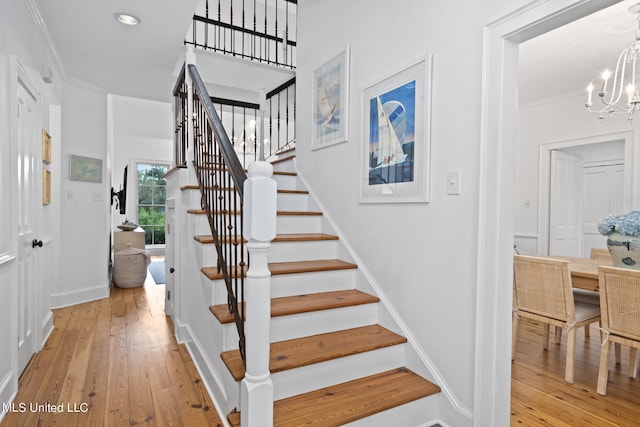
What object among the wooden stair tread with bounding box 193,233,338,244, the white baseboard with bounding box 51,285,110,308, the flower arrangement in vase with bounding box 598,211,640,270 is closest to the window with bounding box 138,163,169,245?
the white baseboard with bounding box 51,285,110,308

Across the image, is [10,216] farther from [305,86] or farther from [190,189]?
[305,86]

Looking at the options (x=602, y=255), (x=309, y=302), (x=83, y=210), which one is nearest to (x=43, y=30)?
(x=83, y=210)

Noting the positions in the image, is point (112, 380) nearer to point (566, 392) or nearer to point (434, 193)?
point (434, 193)

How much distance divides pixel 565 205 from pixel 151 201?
8552 millimetres

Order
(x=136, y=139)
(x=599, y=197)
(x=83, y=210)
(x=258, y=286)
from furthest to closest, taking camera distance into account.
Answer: (x=136, y=139) < (x=599, y=197) < (x=83, y=210) < (x=258, y=286)

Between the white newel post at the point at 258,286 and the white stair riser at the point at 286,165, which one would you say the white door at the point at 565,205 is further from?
the white newel post at the point at 258,286

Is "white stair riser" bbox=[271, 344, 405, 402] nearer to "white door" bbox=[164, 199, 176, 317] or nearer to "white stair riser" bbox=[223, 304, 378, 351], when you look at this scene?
"white stair riser" bbox=[223, 304, 378, 351]

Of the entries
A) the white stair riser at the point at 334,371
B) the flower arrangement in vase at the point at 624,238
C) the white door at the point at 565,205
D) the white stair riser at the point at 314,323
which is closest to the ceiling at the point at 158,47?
the white door at the point at 565,205

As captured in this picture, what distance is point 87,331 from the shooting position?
10.6 ft

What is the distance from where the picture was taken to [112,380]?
2301 millimetres

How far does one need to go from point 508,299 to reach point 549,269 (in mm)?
1160

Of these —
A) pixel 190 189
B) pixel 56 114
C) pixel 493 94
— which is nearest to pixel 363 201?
pixel 493 94

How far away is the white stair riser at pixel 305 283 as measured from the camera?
213 centimetres

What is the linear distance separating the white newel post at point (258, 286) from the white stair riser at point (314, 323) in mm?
429
